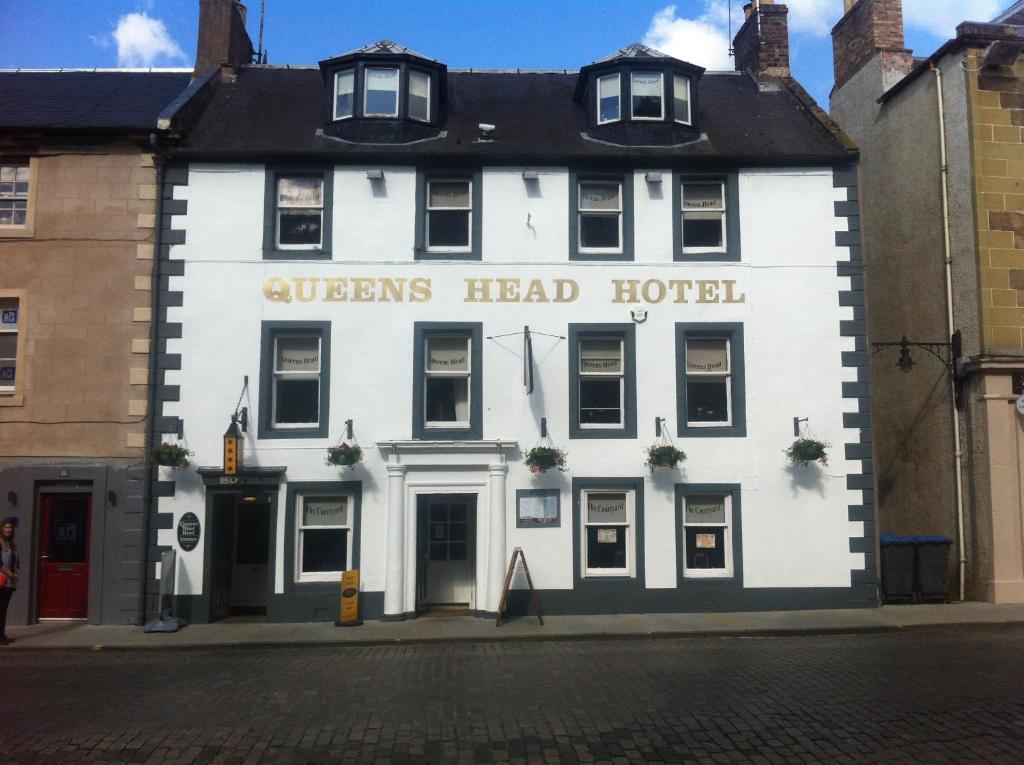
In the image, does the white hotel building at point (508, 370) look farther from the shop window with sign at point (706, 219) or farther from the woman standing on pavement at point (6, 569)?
the woman standing on pavement at point (6, 569)

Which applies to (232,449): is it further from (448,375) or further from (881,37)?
(881,37)

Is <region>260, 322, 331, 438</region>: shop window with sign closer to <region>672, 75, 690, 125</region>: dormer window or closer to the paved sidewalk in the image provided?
the paved sidewalk

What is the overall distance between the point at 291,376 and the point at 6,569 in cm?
551

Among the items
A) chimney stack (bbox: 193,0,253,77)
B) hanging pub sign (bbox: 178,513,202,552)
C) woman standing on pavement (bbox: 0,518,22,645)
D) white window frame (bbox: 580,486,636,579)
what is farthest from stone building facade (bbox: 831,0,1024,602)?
woman standing on pavement (bbox: 0,518,22,645)

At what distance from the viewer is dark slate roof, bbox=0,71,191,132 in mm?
14758

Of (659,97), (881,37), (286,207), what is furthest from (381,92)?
(881,37)

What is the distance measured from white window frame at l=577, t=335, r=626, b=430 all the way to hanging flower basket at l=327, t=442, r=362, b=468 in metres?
4.17

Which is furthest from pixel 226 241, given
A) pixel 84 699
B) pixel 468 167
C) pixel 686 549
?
pixel 686 549

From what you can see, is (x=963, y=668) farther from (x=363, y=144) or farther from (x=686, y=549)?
(x=363, y=144)

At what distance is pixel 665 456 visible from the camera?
548 inches

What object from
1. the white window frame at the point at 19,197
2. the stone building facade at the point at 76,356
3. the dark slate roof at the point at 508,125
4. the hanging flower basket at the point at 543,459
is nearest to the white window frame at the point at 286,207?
the dark slate roof at the point at 508,125

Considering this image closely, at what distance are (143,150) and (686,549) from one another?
12.8 metres

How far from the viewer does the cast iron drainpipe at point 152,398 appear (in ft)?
45.0

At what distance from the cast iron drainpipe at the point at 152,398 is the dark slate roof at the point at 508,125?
71 cm
